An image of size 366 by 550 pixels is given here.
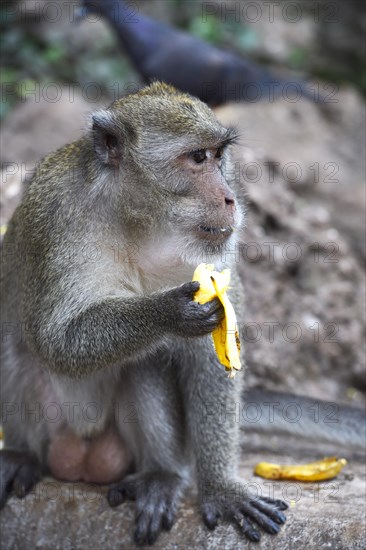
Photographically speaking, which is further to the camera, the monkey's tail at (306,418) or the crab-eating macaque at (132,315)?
the monkey's tail at (306,418)

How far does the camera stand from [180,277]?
4738mm

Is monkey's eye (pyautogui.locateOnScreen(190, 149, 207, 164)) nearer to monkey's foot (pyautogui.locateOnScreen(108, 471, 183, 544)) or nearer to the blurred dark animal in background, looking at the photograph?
monkey's foot (pyautogui.locateOnScreen(108, 471, 183, 544))

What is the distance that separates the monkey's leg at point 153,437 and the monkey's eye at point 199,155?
1215mm

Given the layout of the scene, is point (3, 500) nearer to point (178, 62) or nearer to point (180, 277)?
point (180, 277)

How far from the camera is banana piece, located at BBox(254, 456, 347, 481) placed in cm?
524

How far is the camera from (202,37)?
1509cm

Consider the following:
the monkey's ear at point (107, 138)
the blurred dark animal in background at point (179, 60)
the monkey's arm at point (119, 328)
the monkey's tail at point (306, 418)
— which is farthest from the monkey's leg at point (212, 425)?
the blurred dark animal in background at point (179, 60)

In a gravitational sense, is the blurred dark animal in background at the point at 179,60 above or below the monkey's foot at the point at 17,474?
above

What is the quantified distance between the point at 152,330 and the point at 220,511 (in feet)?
3.98

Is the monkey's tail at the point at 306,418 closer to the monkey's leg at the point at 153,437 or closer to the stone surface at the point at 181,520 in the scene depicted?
the stone surface at the point at 181,520

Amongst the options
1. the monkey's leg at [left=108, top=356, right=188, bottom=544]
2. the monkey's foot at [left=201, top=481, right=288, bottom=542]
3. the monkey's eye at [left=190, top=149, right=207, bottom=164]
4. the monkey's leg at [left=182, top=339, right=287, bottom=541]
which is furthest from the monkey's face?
the monkey's foot at [left=201, top=481, right=288, bottom=542]

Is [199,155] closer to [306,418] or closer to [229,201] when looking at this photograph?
[229,201]

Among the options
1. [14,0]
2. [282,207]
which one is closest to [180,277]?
[282,207]

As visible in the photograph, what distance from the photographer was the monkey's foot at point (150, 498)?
4.84 metres
